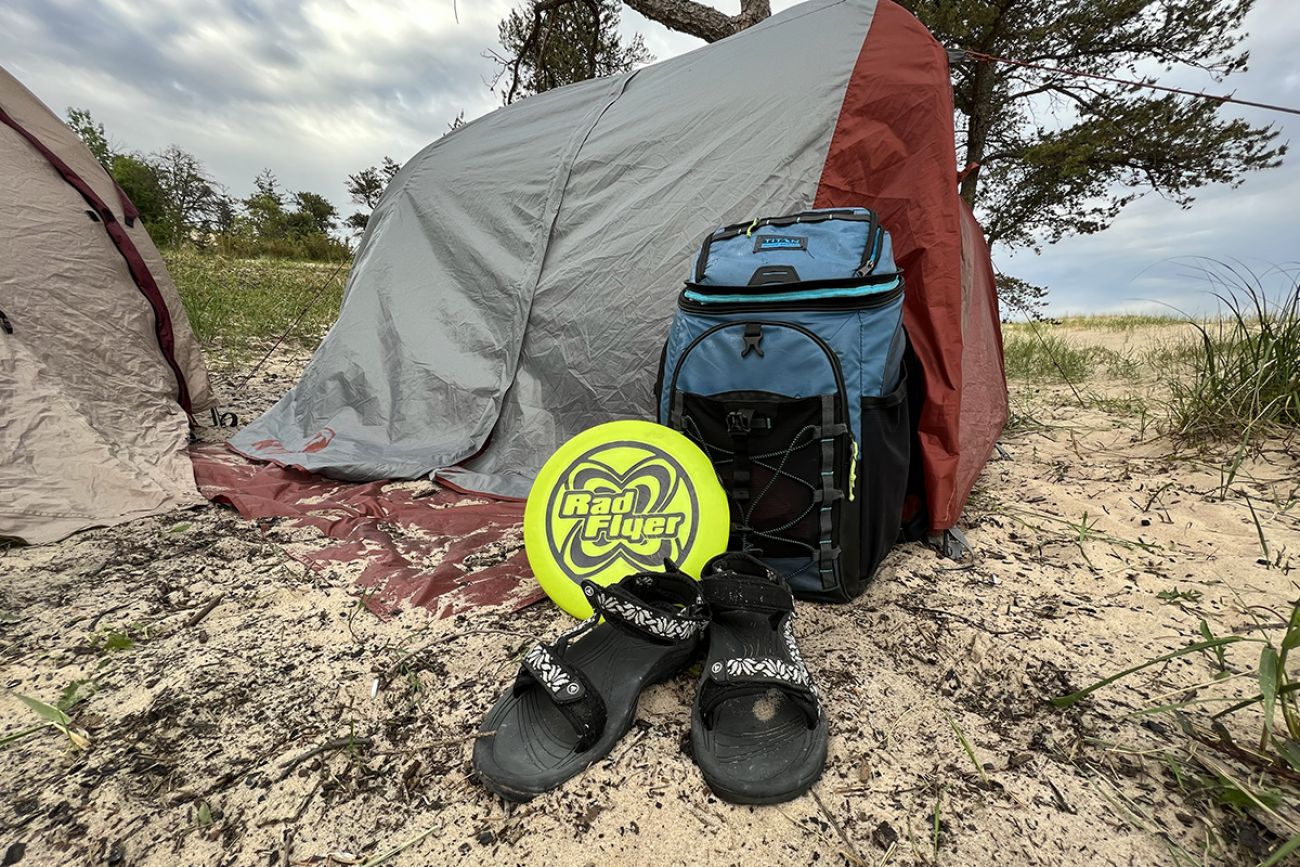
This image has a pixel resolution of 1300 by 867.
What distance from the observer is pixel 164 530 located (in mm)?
1960

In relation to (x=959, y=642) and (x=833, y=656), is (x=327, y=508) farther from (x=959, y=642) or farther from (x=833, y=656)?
(x=959, y=642)

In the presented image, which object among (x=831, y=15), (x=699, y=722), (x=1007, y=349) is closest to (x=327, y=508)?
(x=699, y=722)

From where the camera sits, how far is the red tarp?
5.36 ft

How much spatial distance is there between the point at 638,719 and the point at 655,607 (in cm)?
22

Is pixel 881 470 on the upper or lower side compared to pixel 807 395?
lower

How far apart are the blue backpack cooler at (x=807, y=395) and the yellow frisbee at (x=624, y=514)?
0.34ft

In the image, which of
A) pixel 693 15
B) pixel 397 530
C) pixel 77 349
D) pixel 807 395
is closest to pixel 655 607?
pixel 807 395

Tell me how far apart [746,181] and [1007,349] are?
4.25 metres

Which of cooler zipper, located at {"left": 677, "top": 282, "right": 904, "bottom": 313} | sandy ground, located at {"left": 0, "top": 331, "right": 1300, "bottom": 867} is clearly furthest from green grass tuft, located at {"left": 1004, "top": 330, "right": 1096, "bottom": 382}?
cooler zipper, located at {"left": 677, "top": 282, "right": 904, "bottom": 313}

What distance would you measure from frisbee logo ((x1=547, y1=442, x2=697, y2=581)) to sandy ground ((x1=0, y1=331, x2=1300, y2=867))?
0.20m

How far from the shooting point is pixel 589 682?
42.9 inches

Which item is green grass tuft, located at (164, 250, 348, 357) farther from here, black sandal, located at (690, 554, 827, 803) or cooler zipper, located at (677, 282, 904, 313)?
black sandal, located at (690, 554, 827, 803)

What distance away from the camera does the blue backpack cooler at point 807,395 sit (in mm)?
1459

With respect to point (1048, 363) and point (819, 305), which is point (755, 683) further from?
point (1048, 363)
